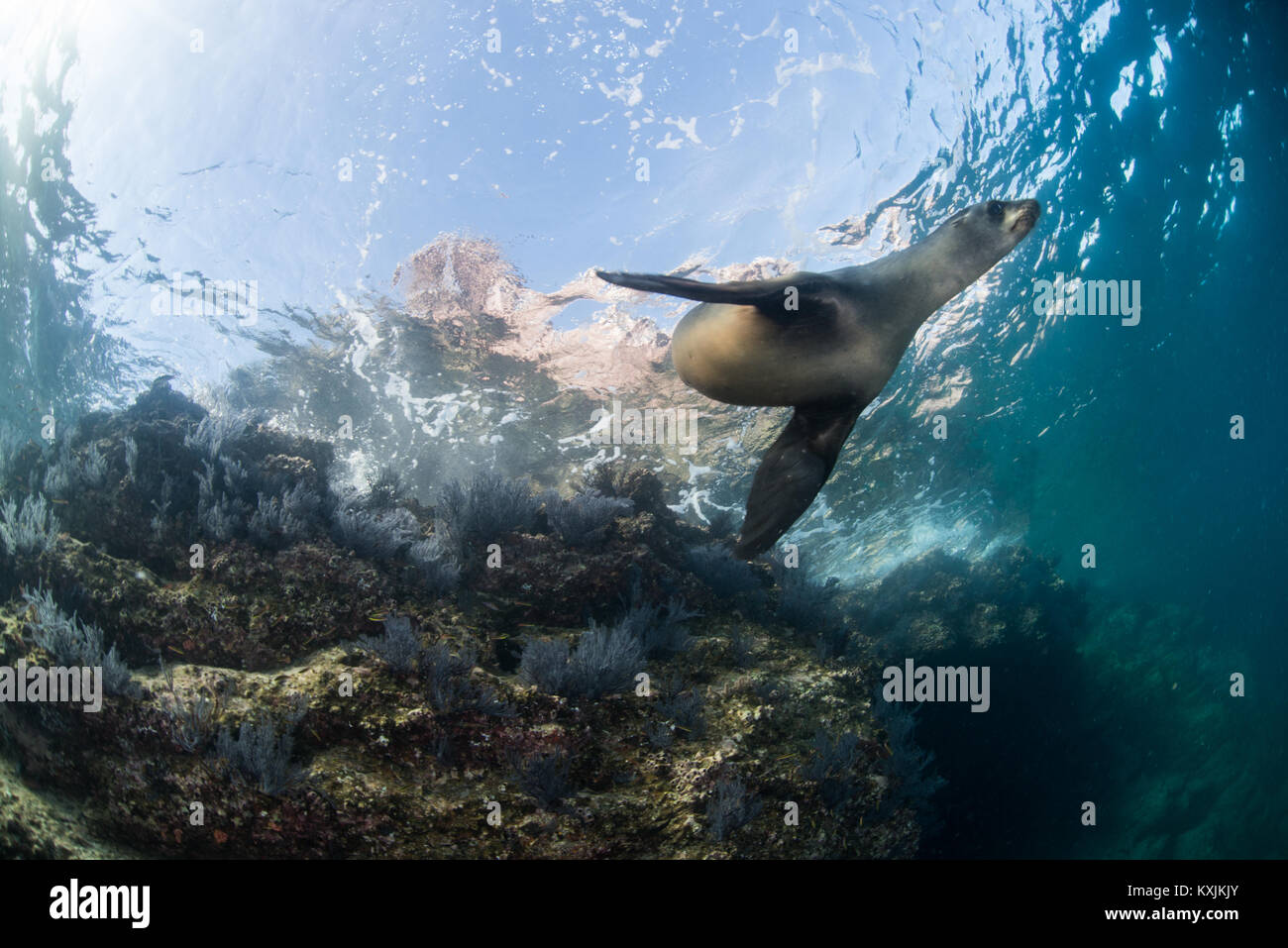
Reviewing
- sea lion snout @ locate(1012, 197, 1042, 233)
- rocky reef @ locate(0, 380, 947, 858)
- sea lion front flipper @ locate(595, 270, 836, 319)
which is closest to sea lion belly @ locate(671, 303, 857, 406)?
sea lion front flipper @ locate(595, 270, 836, 319)

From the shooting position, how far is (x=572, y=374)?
11789 millimetres

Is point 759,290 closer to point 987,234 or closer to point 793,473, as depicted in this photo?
point 793,473

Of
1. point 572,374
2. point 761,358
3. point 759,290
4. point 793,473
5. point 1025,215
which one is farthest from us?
point 572,374

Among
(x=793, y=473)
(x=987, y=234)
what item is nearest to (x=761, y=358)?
(x=793, y=473)

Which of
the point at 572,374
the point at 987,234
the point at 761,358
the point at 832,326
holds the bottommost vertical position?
the point at 761,358

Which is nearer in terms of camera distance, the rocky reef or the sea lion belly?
the sea lion belly

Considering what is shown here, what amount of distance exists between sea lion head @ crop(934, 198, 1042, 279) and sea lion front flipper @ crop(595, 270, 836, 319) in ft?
2.25

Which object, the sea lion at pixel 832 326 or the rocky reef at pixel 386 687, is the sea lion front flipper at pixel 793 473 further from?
the rocky reef at pixel 386 687

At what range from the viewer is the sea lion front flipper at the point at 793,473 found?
3156 millimetres

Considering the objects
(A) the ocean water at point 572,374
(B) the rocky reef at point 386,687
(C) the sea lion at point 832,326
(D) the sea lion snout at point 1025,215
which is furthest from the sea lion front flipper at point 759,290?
(A) the ocean water at point 572,374

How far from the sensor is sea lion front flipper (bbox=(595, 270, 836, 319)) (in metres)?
2.10

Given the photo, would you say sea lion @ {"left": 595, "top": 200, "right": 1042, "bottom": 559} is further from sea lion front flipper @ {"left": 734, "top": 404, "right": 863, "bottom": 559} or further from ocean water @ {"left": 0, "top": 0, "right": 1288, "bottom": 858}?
ocean water @ {"left": 0, "top": 0, "right": 1288, "bottom": 858}

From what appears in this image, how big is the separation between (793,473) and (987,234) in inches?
64.9
